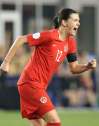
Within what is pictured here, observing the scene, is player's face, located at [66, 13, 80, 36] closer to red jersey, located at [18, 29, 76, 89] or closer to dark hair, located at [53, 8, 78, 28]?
dark hair, located at [53, 8, 78, 28]

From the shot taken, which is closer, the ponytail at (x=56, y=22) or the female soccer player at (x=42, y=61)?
the female soccer player at (x=42, y=61)

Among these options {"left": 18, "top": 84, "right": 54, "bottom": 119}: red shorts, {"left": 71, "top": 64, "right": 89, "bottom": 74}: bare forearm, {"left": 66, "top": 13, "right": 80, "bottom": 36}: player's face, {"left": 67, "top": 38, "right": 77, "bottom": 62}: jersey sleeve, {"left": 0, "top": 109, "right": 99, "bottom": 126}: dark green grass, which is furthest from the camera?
{"left": 0, "top": 109, "right": 99, "bottom": 126}: dark green grass

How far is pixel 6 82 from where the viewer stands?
66.1ft

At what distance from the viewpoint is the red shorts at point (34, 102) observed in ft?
32.3

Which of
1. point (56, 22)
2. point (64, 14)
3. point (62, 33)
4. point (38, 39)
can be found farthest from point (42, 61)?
point (64, 14)

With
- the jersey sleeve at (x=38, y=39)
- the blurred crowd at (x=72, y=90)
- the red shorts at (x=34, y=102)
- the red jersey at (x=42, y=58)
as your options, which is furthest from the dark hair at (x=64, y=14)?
the blurred crowd at (x=72, y=90)

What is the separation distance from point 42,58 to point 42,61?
0.04 metres

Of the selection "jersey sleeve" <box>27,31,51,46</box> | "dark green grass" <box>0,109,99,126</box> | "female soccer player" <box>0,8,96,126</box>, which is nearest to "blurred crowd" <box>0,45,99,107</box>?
"dark green grass" <box>0,109,99,126</box>

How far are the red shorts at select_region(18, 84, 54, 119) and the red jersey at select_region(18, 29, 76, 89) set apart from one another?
0.08 m

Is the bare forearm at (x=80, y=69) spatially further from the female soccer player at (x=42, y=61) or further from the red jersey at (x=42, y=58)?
the red jersey at (x=42, y=58)

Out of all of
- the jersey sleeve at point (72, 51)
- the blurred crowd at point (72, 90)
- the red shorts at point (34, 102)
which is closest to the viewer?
the red shorts at point (34, 102)

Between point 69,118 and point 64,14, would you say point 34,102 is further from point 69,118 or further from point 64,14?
point 69,118

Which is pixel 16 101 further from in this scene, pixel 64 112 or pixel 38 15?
pixel 38 15

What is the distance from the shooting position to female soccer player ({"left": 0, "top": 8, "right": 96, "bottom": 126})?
389 inches
